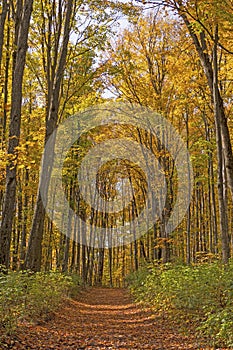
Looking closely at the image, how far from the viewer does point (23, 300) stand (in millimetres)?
8062

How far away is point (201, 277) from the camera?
28.7ft

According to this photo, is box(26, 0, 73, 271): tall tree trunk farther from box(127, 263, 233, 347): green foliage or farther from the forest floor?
box(127, 263, 233, 347): green foliage

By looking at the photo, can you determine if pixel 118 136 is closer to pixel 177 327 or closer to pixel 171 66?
pixel 171 66

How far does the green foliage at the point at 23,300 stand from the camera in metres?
6.27

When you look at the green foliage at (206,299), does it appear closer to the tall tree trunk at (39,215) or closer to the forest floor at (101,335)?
the forest floor at (101,335)

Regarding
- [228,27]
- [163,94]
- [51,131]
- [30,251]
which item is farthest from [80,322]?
[163,94]

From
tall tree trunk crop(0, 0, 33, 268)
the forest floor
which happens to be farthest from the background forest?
the forest floor

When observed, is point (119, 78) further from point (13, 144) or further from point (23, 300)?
point (23, 300)

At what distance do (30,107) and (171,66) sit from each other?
27.8 ft

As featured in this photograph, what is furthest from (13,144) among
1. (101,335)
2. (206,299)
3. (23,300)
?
(206,299)

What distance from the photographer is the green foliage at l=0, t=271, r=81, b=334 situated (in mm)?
6273

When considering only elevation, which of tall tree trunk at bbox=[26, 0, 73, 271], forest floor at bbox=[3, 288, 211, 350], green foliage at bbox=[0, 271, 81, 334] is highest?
tall tree trunk at bbox=[26, 0, 73, 271]

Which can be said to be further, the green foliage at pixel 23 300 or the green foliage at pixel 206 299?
the green foliage at pixel 23 300

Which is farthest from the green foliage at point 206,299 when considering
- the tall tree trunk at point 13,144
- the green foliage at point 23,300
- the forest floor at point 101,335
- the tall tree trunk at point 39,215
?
the tall tree trunk at point 13,144
